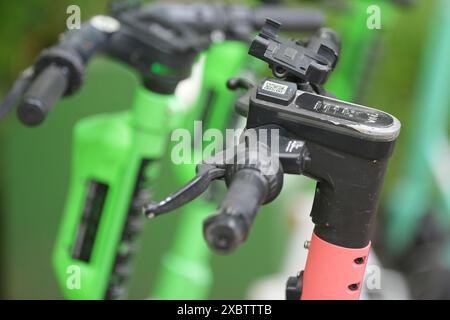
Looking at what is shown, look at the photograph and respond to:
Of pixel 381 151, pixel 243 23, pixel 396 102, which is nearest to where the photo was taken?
pixel 381 151

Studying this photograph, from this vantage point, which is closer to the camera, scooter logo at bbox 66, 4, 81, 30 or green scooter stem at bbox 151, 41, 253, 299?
scooter logo at bbox 66, 4, 81, 30

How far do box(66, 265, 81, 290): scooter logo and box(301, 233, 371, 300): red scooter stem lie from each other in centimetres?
24

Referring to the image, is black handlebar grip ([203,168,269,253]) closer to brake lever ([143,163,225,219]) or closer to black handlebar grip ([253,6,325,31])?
brake lever ([143,163,225,219])

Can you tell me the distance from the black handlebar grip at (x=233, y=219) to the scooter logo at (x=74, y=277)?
1.06 feet

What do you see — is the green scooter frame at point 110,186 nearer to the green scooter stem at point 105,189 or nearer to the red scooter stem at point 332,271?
the green scooter stem at point 105,189

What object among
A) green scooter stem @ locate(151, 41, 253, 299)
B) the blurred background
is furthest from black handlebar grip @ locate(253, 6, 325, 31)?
the blurred background

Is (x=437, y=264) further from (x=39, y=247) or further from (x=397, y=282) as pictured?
(x=39, y=247)

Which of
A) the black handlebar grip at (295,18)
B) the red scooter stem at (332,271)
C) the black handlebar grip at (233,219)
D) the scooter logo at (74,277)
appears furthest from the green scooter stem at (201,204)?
the black handlebar grip at (233,219)

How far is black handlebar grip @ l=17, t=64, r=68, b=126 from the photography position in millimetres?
508

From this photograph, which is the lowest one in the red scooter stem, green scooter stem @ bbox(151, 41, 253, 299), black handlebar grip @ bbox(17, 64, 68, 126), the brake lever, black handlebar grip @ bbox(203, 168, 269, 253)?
green scooter stem @ bbox(151, 41, 253, 299)

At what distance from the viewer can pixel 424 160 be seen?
1510 millimetres

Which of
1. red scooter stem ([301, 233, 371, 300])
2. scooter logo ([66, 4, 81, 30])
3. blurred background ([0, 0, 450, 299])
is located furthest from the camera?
blurred background ([0, 0, 450, 299])

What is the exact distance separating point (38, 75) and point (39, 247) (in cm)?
67

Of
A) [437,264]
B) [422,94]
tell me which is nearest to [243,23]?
[437,264]
